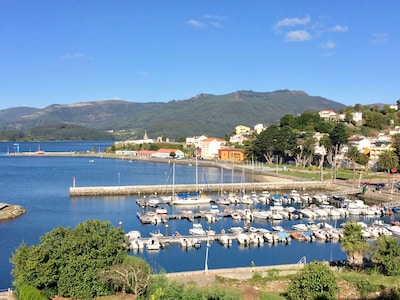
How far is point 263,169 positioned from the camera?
71875mm

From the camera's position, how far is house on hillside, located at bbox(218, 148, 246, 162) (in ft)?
302

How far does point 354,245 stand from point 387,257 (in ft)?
5.67

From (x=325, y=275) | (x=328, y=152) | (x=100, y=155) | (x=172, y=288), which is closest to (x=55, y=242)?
(x=172, y=288)

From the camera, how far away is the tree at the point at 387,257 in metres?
19.8

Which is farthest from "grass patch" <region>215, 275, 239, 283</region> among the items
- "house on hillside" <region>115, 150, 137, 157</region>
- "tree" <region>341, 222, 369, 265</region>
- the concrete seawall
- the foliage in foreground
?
"house on hillside" <region>115, 150, 137, 157</region>

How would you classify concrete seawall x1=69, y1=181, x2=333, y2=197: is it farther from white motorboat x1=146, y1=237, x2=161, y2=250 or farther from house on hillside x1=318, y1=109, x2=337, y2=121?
house on hillside x1=318, y1=109, x2=337, y2=121

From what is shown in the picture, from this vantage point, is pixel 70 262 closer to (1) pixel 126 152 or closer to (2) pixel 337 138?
(2) pixel 337 138

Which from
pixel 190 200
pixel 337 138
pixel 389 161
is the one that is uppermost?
pixel 337 138

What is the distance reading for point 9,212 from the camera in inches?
1507

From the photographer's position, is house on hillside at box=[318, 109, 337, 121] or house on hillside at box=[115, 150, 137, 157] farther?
house on hillside at box=[115, 150, 137, 157]

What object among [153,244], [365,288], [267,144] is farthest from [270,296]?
[267,144]

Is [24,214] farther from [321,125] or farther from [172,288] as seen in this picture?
[321,125]

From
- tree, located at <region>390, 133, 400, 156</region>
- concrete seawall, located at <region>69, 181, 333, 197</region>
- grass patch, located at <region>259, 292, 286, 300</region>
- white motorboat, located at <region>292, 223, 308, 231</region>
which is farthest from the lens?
tree, located at <region>390, 133, 400, 156</region>

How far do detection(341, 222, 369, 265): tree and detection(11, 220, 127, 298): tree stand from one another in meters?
10.8
